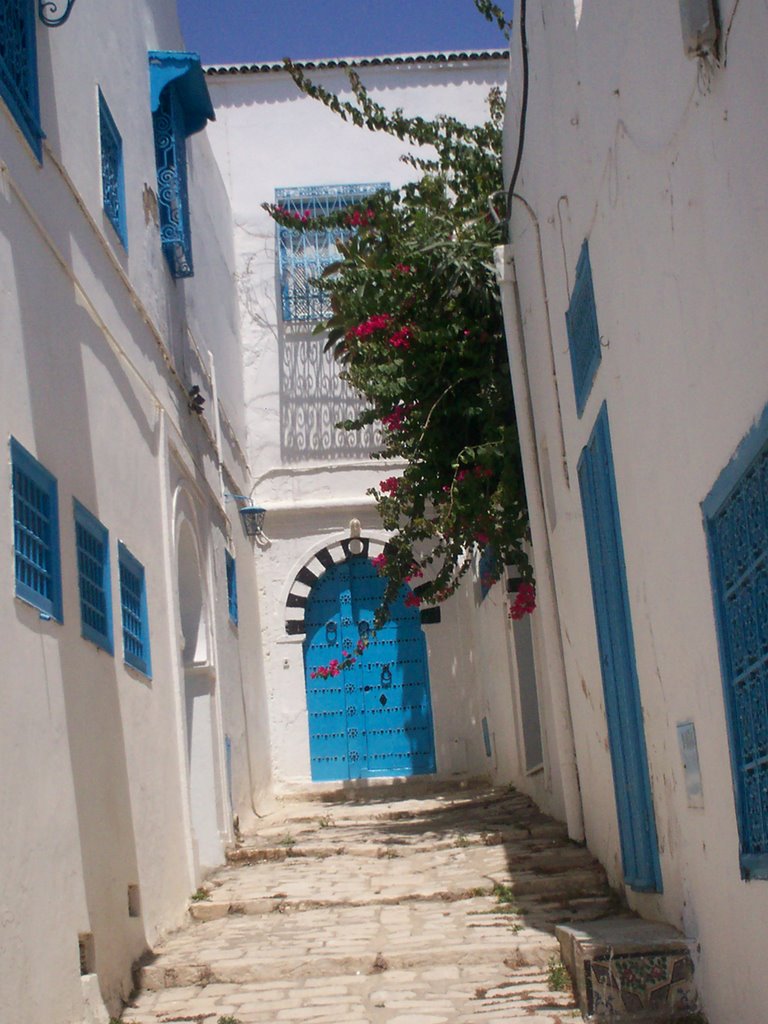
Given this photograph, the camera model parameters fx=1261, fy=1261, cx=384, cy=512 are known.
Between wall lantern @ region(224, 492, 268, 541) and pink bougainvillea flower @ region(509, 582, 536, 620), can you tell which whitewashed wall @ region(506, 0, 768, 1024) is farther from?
wall lantern @ region(224, 492, 268, 541)

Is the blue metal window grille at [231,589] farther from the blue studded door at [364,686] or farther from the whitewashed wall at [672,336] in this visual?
the whitewashed wall at [672,336]

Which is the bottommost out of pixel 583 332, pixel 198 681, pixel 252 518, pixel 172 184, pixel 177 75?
pixel 198 681

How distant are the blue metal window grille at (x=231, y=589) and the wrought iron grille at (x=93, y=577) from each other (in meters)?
4.70

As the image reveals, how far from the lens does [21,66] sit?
202 inches

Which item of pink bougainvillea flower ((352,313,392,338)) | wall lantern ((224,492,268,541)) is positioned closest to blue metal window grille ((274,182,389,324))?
wall lantern ((224,492,268,541))

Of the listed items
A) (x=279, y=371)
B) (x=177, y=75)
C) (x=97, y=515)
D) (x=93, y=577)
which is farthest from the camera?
(x=279, y=371)

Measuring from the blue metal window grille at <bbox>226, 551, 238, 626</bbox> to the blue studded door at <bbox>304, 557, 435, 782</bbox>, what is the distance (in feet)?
6.98

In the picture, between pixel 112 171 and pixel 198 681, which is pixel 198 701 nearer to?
pixel 198 681

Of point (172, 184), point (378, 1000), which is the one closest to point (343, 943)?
point (378, 1000)

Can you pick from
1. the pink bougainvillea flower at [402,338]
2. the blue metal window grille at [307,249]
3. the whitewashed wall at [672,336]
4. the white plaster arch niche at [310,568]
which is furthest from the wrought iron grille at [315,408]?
the whitewashed wall at [672,336]

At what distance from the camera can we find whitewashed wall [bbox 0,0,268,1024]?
14.0 ft

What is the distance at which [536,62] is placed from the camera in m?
6.46

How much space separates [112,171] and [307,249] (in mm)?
6802

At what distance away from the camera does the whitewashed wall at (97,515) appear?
4.25 metres
